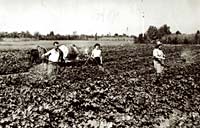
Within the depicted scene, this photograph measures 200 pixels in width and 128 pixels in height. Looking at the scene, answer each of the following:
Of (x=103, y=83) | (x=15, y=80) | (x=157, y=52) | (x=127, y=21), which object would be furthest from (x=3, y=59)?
(x=157, y=52)

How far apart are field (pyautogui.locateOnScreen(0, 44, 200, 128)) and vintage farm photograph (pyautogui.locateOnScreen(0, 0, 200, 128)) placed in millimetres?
11

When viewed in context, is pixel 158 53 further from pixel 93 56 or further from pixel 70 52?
pixel 70 52

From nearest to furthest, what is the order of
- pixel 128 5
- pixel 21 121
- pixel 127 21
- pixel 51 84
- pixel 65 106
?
pixel 21 121 < pixel 65 106 < pixel 51 84 < pixel 128 5 < pixel 127 21

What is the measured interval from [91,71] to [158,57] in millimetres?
1268

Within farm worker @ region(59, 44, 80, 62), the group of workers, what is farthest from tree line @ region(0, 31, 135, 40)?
farm worker @ region(59, 44, 80, 62)

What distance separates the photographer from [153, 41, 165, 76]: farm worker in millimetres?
5945

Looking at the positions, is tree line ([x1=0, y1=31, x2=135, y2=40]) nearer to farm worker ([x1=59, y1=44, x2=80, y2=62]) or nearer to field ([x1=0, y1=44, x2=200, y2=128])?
field ([x1=0, y1=44, x2=200, y2=128])

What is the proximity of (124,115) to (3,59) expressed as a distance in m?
2.70

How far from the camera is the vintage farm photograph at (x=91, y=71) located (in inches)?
161

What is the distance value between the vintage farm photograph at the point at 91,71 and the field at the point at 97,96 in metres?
0.01

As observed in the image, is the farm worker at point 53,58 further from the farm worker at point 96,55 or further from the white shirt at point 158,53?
the white shirt at point 158,53

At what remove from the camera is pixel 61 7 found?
5.42 m

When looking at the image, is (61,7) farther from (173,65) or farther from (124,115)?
(173,65)

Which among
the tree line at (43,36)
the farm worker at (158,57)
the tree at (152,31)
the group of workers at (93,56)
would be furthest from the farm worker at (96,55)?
the farm worker at (158,57)
